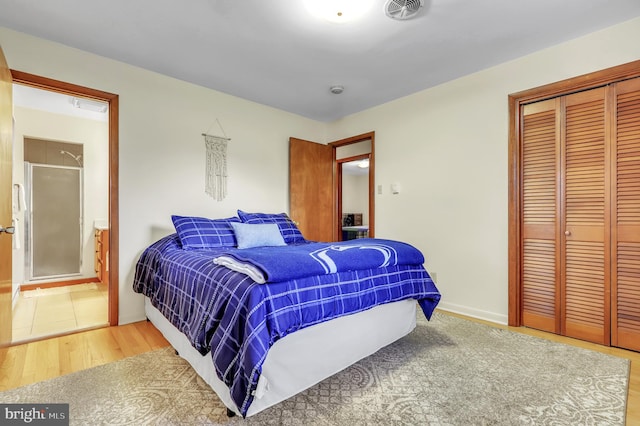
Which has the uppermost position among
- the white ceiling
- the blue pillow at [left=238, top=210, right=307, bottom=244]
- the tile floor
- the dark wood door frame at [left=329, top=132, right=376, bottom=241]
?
the white ceiling

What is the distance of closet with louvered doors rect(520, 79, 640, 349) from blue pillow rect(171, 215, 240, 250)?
277 centimetres

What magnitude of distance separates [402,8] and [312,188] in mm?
2637

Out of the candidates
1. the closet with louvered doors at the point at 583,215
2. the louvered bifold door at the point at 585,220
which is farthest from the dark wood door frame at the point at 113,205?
the louvered bifold door at the point at 585,220

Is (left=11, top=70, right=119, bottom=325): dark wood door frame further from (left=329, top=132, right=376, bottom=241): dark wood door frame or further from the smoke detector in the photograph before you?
(left=329, top=132, right=376, bottom=241): dark wood door frame

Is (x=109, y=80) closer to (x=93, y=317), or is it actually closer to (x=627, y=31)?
(x=93, y=317)

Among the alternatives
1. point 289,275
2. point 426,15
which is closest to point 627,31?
point 426,15

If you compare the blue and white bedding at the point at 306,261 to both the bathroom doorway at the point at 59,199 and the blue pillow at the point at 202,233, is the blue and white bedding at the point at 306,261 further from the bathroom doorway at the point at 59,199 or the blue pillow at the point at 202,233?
the bathroom doorway at the point at 59,199

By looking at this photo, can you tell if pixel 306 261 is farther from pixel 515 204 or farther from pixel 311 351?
pixel 515 204

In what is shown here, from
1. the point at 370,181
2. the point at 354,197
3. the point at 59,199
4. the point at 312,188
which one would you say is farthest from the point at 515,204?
the point at 354,197

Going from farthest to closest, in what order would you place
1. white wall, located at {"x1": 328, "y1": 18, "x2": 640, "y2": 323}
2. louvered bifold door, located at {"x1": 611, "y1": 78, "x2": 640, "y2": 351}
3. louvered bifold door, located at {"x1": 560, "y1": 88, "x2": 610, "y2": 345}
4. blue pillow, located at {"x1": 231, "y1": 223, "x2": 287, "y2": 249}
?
blue pillow, located at {"x1": 231, "y1": 223, "x2": 287, "y2": 249}, white wall, located at {"x1": 328, "y1": 18, "x2": 640, "y2": 323}, louvered bifold door, located at {"x1": 560, "y1": 88, "x2": 610, "y2": 345}, louvered bifold door, located at {"x1": 611, "y1": 78, "x2": 640, "y2": 351}

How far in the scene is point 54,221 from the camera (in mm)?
4402

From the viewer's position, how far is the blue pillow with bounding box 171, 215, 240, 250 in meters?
2.61

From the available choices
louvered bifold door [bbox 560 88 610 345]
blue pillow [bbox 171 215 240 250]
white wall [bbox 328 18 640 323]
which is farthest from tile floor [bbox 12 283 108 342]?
louvered bifold door [bbox 560 88 610 345]

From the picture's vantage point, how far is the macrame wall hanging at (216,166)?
11.2ft
